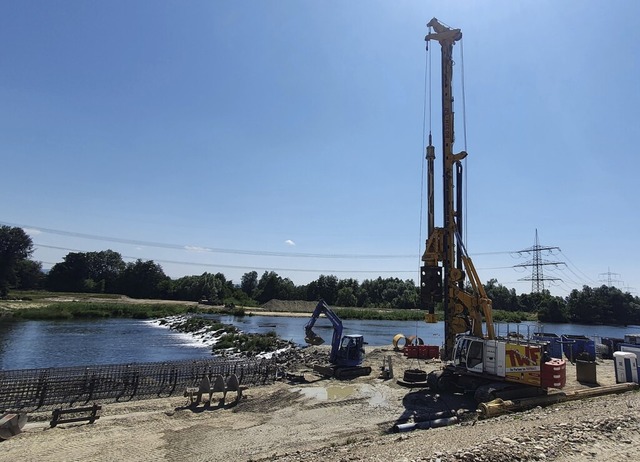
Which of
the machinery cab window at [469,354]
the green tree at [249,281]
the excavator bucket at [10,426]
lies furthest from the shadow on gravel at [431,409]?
the green tree at [249,281]

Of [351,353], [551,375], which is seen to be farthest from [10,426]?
[551,375]

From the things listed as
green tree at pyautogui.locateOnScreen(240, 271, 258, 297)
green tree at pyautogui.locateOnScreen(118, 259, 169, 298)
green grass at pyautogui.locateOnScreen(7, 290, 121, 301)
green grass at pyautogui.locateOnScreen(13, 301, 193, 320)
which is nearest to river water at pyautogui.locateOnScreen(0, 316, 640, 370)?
green grass at pyautogui.locateOnScreen(13, 301, 193, 320)

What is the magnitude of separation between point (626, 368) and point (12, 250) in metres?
130

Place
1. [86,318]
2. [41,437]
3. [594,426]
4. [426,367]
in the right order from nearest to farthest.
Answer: [594,426], [41,437], [426,367], [86,318]

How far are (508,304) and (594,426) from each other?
143 m

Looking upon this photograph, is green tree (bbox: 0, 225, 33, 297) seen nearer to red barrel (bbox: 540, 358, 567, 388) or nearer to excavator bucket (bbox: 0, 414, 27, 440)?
excavator bucket (bbox: 0, 414, 27, 440)

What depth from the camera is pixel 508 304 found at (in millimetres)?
140750

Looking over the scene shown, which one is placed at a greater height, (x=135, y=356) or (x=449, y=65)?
(x=449, y=65)

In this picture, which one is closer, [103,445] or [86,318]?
[103,445]

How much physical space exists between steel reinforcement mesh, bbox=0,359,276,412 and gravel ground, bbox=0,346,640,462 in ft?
7.57

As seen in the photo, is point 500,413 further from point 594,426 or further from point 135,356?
point 135,356

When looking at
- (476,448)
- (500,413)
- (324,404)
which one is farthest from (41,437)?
(500,413)

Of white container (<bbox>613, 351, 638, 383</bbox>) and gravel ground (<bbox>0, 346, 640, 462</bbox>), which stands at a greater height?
white container (<bbox>613, 351, 638, 383</bbox>)

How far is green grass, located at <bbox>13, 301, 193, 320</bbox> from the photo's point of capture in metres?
66.6
